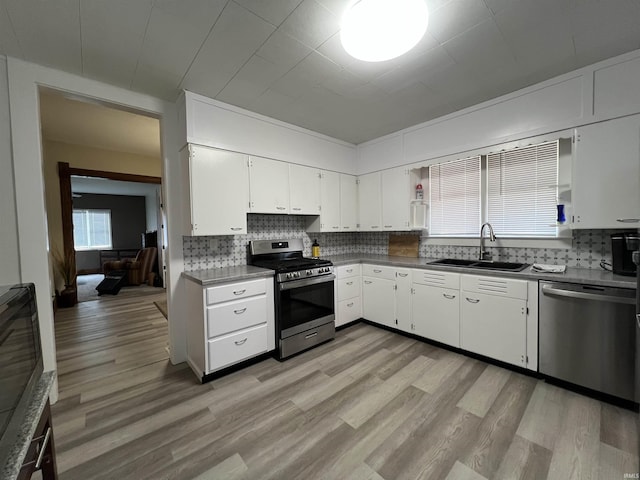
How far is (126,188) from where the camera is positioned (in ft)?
27.9

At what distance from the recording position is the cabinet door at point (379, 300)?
10.4ft

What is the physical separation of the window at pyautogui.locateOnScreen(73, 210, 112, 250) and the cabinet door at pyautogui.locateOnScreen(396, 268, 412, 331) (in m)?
10.5

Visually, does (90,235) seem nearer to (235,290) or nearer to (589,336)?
(235,290)

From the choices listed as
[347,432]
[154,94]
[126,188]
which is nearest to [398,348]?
[347,432]

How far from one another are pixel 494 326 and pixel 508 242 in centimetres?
95

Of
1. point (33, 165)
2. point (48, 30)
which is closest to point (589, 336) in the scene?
point (48, 30)

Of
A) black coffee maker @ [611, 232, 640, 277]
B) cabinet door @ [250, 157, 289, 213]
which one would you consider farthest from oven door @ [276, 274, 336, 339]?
black coffee maker @ [611, 232, 640, 277]

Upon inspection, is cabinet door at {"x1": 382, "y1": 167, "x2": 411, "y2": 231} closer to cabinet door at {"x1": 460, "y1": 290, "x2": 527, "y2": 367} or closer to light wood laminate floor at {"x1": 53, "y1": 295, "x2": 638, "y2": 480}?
cabinet door at {"x1": 460, "y1": 290, "x2": 527, "y2": 367}

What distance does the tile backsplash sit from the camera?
2.34 meters

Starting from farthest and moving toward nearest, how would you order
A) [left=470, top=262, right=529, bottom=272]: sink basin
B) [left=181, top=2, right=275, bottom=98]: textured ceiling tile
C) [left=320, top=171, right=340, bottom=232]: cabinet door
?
[left=320, top=171, right=340, bottom=232]: cabinet door → [left=470, top=262, right=529, bottom=272]: sink basin → [left=181, top=2, right=275, bottom=98]: textured ceiling tile

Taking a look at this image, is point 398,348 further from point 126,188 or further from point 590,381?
point 126,188

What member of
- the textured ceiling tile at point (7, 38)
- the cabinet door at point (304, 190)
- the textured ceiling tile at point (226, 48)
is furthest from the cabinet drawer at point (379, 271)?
the textured ceiling tile at point (7, 38)

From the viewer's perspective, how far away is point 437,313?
2766 millimetres

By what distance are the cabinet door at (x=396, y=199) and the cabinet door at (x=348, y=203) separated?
484 mm
